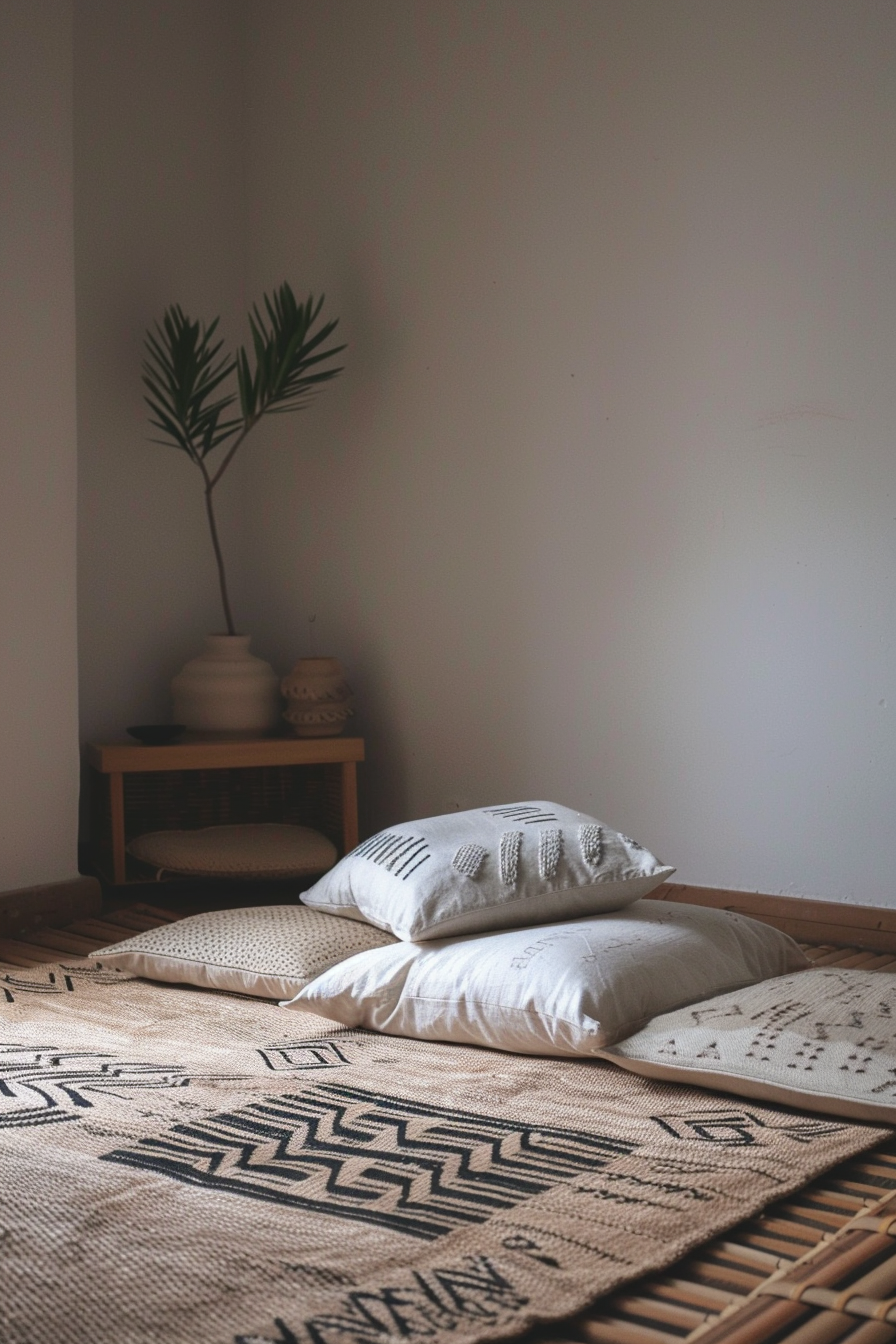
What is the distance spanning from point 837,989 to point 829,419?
1.31 meters

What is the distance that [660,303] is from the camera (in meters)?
2.96

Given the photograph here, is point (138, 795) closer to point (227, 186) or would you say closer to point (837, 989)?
point (227, 186)

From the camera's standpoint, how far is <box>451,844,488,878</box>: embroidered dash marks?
207 centimetres

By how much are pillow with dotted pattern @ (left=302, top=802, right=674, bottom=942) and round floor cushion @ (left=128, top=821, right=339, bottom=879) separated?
0.83 m

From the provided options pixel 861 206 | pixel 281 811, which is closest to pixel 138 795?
pixel 281 811

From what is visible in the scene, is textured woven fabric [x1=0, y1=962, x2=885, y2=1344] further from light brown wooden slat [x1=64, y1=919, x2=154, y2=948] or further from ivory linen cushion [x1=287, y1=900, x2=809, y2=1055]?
light brown wooden slat [x1=64, y1=919, x2=154, y2=948]

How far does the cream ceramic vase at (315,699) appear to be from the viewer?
3334 millimetres

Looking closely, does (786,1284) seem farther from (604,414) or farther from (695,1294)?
(604,414)

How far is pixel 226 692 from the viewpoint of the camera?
3375mm

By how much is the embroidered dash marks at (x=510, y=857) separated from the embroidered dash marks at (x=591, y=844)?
0.34 feet

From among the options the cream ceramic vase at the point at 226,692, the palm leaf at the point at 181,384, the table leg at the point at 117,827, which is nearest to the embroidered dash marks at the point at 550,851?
the table leg at the point at 117,827

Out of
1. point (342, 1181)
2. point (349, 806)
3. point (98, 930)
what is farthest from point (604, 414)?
point (342, 1181)

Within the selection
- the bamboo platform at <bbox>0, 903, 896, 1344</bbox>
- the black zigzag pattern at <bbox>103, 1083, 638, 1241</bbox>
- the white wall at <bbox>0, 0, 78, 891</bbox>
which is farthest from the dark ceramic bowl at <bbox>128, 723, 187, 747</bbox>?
the bamboo platform at <bbox>0, 903, 896, 1344</bbox>

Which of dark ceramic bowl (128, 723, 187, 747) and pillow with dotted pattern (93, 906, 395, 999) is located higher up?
dark ceramic bowl (128, 723, 187, 747)
